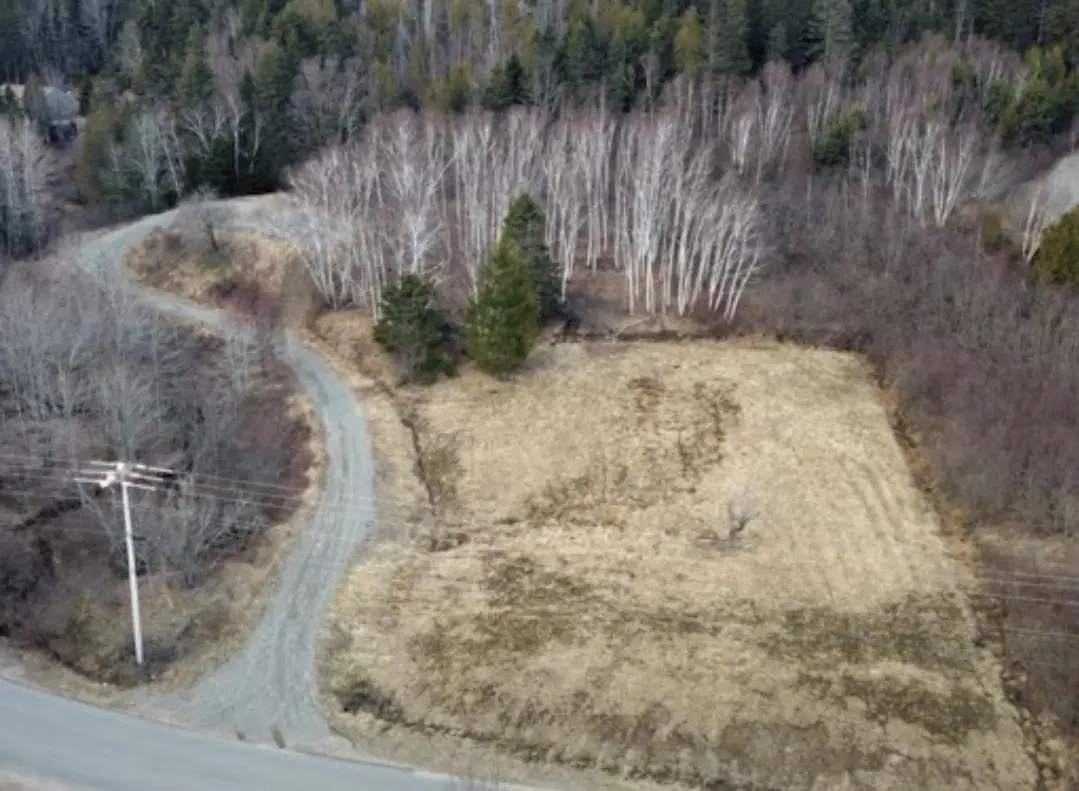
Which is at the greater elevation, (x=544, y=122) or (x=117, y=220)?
(x=544, y=122)

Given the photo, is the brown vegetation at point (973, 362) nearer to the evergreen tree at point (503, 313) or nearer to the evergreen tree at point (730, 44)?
the evergreen tree at point (503, 313)

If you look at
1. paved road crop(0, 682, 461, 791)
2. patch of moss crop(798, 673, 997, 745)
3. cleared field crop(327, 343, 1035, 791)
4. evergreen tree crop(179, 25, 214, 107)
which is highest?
evergreen tree crop(179, 25, 214, 107)

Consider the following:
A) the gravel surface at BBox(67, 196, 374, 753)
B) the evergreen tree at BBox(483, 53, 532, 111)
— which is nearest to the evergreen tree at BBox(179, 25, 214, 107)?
the evergreen tree at BBox(483, 53, 532, 111)

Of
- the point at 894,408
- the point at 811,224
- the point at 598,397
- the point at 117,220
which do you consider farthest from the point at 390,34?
Answer: the point at 894,408

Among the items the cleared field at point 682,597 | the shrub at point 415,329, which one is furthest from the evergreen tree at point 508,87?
the cleared field at point 682,597

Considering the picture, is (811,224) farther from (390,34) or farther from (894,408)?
(390,34)

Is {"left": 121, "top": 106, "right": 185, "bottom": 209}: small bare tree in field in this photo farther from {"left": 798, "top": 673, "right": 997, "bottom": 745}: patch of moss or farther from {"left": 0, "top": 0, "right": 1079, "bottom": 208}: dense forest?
{"left": 798, "top": 673, "right": 997, "bottom": 745}: patch of moss

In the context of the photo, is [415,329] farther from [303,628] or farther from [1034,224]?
[1034,224]
